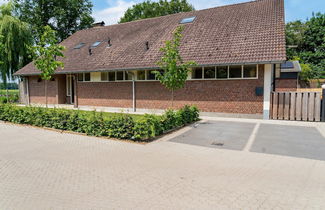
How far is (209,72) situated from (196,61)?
908 millimetres

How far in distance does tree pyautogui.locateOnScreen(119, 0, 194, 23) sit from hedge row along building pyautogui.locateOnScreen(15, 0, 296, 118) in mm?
15928

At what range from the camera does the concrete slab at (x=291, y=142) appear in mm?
6098

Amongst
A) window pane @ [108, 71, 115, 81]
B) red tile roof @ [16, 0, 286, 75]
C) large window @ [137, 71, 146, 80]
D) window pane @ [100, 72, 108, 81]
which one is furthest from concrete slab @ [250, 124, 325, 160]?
window pane @ [100, 72, 108, 81]

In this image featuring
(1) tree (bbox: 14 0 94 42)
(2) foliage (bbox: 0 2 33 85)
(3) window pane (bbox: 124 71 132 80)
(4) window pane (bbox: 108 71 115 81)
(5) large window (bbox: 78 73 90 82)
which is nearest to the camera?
(3) window pane (bbox: 124 71 132 80)

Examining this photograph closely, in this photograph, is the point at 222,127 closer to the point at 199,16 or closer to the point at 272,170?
the point at 272,170

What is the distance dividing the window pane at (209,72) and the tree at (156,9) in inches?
Answer: 953

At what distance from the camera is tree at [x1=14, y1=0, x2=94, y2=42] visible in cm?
2945

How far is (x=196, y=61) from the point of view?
12320 millimetres

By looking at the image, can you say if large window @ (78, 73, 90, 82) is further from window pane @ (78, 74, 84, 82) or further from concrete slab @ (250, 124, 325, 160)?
concrete slab @ (250, 124, 325, 160)


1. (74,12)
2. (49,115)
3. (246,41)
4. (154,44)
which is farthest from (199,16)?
(74,12)

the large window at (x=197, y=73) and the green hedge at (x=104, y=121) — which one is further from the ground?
the large window at (x=197, y=73)

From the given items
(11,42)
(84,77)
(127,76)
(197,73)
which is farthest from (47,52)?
(11,42)

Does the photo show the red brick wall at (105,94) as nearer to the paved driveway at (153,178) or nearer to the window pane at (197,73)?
the window pane at (197,73)

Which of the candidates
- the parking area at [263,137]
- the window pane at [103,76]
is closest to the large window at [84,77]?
the window pane at [103,76]
